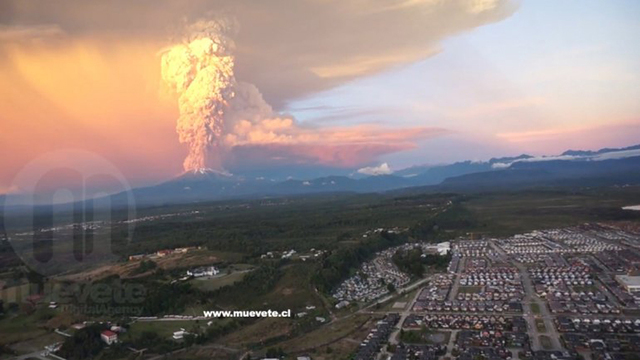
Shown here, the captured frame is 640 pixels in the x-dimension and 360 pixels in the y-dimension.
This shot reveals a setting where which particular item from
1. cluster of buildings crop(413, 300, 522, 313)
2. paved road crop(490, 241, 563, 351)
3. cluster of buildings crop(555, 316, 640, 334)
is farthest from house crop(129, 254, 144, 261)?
cluster of buildings crop(555, 316, 640, 334)

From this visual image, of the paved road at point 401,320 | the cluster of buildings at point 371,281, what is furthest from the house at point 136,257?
the paved road at point 401,320

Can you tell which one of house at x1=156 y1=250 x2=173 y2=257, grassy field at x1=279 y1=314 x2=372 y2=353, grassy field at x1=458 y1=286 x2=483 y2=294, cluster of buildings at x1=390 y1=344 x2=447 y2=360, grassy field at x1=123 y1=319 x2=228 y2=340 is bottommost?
grassy field at x1=123 y1=319 x2=228 y2=340

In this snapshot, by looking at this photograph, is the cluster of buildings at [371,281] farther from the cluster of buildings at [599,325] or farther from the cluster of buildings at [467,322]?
the cluster of buildings at [599,325]

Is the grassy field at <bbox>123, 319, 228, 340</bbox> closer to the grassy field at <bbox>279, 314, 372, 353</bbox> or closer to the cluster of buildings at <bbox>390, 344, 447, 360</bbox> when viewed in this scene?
the grassy field at <bbox>279, 314, 372, 353</bbox>

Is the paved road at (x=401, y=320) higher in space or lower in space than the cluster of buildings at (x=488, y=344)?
lower

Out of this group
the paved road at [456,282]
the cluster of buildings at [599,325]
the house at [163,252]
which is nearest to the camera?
the cluster of buildings at [599,325]

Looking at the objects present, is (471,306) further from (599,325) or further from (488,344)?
(599,325)

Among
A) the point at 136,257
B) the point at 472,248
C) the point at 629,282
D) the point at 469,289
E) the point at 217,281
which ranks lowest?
the point at 136,257

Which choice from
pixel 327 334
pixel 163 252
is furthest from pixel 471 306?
pixel 163 252

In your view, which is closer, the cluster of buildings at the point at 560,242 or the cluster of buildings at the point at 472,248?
the cluster of buildings at the point at 560,242

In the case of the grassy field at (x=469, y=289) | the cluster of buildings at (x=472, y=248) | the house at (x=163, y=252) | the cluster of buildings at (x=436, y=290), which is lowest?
the house at (x=163, y=252)
